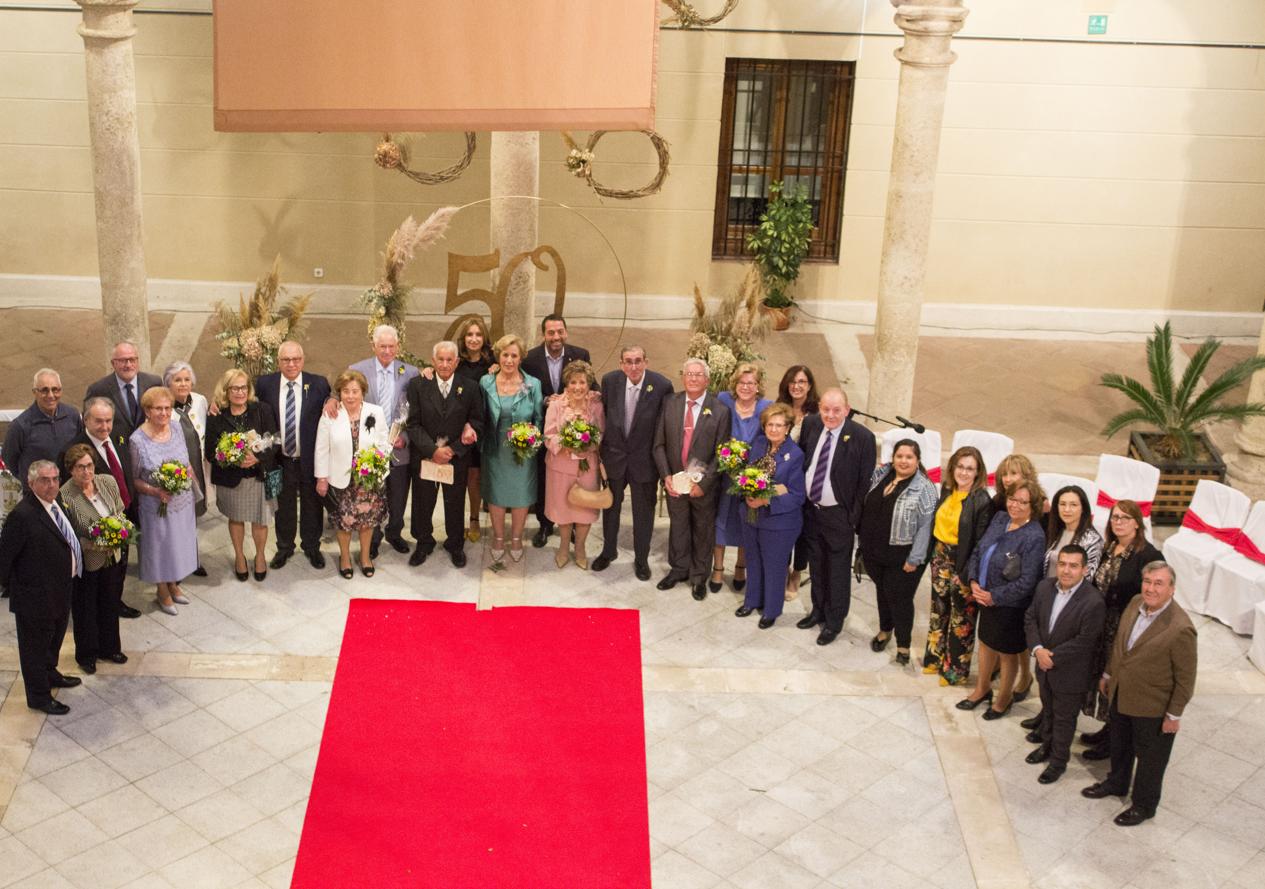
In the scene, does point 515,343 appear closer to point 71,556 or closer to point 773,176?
point 71,556

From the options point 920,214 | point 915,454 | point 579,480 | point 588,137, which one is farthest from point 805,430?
point 588,137

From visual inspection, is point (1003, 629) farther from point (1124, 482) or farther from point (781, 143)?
point (781, 143)

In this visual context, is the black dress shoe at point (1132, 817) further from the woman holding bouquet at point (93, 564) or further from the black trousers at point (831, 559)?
the woman holding bouquet at point (93, 564)

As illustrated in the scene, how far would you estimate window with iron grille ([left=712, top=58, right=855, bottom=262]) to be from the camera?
14398 mm

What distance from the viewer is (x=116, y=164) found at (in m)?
10.8

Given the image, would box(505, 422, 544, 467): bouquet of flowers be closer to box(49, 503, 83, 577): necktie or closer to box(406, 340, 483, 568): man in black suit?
box(406, 340, 483, 568): man in black suit

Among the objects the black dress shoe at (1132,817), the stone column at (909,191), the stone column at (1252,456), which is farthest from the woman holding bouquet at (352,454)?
the stone column at (1252,456)

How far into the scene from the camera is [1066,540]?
8148 millimetres

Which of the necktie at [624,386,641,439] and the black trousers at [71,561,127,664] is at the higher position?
the necktie at [624,386,641,439]

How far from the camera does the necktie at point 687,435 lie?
9.45m

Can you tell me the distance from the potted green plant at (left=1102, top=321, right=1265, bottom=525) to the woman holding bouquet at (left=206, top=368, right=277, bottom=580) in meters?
6.22

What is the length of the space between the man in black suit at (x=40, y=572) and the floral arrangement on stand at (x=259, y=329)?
2584mm

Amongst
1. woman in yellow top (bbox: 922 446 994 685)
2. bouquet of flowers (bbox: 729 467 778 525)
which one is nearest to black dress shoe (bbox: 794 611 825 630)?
woman in yellow top (bbox: 922 446 994 685)

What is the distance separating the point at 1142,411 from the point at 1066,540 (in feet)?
12.1
